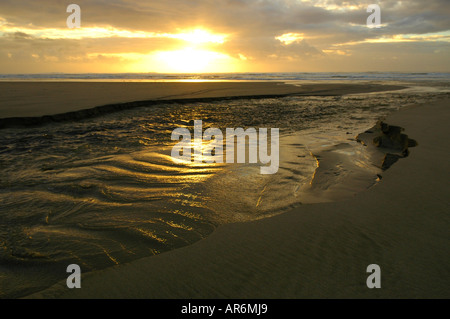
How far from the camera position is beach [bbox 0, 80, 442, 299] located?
5.10 ft

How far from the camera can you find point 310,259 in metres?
1.81

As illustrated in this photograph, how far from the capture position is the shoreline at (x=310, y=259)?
155 centimetres

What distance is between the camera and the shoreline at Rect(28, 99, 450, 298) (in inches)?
61.1

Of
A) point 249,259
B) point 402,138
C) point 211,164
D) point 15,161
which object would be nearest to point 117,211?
point 249,259

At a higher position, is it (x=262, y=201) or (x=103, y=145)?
(x=103, y=145)

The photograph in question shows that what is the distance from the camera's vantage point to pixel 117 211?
2.53 meters

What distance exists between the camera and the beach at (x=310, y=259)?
155cm

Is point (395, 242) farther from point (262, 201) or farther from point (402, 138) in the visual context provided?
point (402, 138)

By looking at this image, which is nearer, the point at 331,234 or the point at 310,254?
the point at 310,254

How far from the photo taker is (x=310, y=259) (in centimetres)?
181
